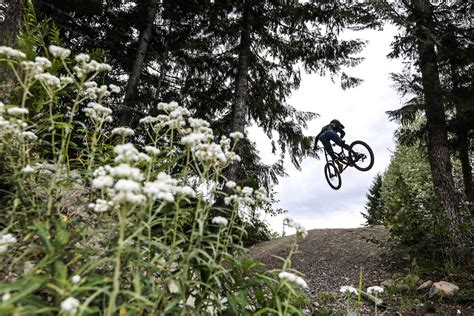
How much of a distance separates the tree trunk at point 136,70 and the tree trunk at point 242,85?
254 cm

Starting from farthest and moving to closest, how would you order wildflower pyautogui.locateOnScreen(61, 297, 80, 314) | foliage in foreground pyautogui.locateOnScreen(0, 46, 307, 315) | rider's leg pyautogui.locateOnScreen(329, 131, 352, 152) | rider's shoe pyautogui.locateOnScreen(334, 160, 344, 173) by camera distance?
1. rider's shoe pyautogui.locateOnScreen(334, 160, 344, 173)
2. rider's leg pyautogui.locateOnScreen(329, 131, 352, 152)
3. foliage in foreground pyautogui.locateOnScreen(0, 46, 307, 315)
4. wildflower pyautogui.locateOnScreen(61, 297, 80, 314)

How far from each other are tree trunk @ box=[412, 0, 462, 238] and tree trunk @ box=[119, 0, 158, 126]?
6.48m

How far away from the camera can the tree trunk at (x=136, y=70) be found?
8414mm

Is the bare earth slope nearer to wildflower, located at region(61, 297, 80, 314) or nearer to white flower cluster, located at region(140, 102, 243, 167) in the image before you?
white flower cluster, located at region(140, 102, 243, 167)

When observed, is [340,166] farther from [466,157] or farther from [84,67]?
[84,67]

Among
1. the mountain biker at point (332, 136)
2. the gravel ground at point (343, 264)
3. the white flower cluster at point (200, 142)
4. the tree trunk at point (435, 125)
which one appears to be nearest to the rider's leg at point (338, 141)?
the mountain biker at point (332, 136)

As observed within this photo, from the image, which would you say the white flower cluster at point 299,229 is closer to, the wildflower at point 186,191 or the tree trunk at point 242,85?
the wildflower at point 186,191

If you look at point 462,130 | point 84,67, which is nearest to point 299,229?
point 84,67

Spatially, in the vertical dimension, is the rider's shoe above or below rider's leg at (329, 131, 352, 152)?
below

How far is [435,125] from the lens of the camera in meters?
7.73

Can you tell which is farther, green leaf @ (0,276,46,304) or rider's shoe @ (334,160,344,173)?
rider's shoe @ (334,160,344,173)

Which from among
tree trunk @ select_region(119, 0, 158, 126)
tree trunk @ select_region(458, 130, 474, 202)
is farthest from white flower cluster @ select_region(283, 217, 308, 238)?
tree trunk @ select_region(458, 130, 474, 202)

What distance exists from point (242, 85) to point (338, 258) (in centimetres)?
501

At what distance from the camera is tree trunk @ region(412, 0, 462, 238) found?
7145 millimetres
